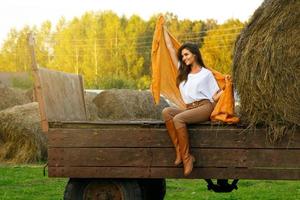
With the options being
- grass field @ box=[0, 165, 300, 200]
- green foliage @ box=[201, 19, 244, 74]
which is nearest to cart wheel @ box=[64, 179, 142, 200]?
grass field @ box=[0, 165, 300, 200]

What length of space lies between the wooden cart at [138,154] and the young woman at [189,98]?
0.39 ft

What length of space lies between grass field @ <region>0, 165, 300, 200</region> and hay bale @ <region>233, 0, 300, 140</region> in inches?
152

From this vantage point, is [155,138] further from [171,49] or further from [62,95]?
[62,95]

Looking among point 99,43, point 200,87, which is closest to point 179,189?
point 200,87

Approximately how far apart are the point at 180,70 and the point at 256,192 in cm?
436

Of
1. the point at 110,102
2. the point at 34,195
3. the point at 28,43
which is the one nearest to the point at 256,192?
the point at 34,195

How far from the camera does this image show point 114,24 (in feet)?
206

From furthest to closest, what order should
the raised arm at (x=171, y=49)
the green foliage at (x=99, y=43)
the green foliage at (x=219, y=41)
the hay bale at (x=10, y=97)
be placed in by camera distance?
the green foliage at (x=99, y=43)
the green foliage at (x=219, y=41)
the hay bale at (x=10, y=97)
the raised arm at (x=171, y=49)

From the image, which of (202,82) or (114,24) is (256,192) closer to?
(202,82)

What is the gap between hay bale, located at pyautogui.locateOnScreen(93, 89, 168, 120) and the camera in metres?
21.6

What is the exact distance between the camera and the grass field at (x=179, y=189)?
34.2ft

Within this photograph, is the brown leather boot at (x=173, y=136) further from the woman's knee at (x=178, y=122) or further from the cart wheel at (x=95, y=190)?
the cart wheel at (x=95, y=190)

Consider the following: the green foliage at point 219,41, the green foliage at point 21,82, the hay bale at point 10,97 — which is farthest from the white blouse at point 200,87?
the green foliage at point 21,82

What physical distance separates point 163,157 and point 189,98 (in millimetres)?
662
